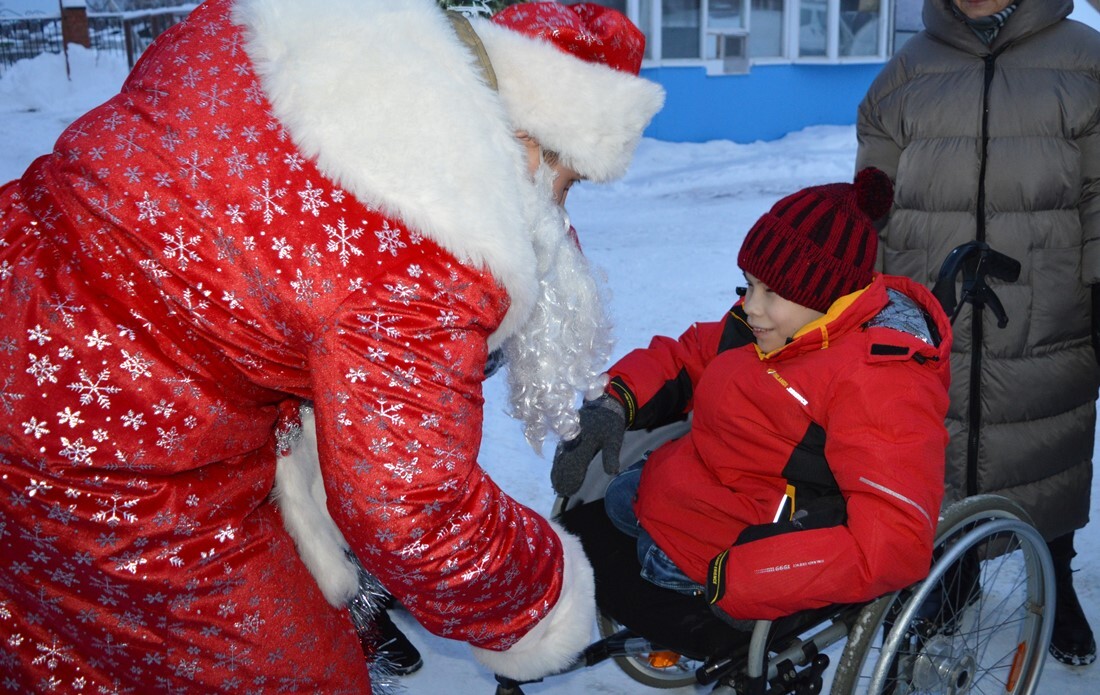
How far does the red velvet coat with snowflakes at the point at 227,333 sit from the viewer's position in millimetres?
1095

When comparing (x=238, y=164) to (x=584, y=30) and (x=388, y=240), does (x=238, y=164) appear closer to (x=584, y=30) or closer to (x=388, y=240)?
(x=388, y=240)

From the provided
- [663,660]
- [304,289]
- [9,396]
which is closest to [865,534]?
[663,660]

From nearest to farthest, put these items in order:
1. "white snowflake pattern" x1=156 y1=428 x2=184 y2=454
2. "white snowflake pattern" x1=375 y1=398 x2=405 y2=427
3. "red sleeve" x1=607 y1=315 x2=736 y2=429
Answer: "white snowflake pattern" x1=375 y1=398 x2=405 y2=427 → "white snowflake pattern" x1=156 y1=428 x2=184 y2=454 → "red sleeve" x1=607 y1=315 x2=736 y2=429

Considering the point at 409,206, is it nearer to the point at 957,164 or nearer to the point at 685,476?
the point at 685,476

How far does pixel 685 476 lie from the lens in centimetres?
214

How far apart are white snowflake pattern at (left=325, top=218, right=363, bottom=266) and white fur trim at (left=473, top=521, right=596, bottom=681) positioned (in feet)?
1.87

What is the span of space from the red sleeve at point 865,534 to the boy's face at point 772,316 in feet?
0.86

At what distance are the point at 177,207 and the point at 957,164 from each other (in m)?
2.10

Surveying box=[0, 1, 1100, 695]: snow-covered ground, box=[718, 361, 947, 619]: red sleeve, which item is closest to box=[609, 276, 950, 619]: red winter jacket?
box=[718, 361, 947, 619]: red sleeve

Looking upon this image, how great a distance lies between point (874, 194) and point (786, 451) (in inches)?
22.7

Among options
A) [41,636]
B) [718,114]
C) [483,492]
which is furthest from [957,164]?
[718,114]

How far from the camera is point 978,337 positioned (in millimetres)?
2645

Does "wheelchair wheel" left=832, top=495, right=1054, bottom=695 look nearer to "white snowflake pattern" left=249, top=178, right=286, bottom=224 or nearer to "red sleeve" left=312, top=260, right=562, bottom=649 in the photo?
"red sleeve" left=312, top=260, right=562, bottom=649

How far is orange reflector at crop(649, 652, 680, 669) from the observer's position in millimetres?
2441
